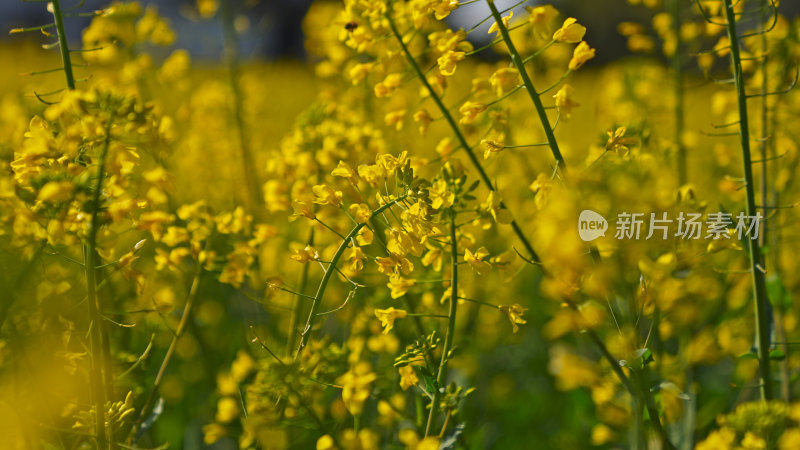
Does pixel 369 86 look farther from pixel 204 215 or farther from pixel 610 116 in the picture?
pixel 610 116

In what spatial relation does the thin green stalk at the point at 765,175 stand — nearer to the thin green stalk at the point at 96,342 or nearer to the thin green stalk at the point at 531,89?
the thin green stalk at the point at 531,89

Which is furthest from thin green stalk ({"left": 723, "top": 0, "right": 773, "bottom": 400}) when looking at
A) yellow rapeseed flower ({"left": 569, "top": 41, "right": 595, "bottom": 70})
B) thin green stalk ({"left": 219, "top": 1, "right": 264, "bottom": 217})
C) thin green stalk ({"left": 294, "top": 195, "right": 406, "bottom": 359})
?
thin green stalk ({"left": 219, "top": 1, "right": 264, "bottom": 217})

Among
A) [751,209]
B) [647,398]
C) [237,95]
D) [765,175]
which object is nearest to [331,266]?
[647,398]

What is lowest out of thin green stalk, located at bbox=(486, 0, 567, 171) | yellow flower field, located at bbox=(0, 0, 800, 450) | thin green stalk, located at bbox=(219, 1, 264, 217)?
thin green stalk, located at bbox=(219, 1, 264, 217)

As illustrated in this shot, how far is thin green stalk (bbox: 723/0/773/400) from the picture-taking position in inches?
75.8

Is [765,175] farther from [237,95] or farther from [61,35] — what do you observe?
[237,95]

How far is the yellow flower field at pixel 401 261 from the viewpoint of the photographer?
1.52m

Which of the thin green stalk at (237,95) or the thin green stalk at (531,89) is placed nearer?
the thin green stalk at (531,89)

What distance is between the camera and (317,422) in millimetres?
1653

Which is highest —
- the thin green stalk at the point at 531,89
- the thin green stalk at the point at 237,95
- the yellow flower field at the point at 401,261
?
the thin green stalk at the point at 531,89

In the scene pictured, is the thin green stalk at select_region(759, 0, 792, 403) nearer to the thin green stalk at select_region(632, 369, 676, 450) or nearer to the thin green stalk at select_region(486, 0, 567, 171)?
the thin green stalk at select_region(632, 369, 676, 450)

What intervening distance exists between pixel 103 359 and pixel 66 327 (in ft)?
0.90

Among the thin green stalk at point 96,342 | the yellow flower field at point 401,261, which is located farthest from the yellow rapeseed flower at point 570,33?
the thin green stalk at point 96,342

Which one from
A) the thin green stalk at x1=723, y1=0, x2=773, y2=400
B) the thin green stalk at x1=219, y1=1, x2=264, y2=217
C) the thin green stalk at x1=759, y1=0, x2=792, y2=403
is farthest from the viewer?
the thin green stalk at x1=219, y1=1, x2=264, y2=217
